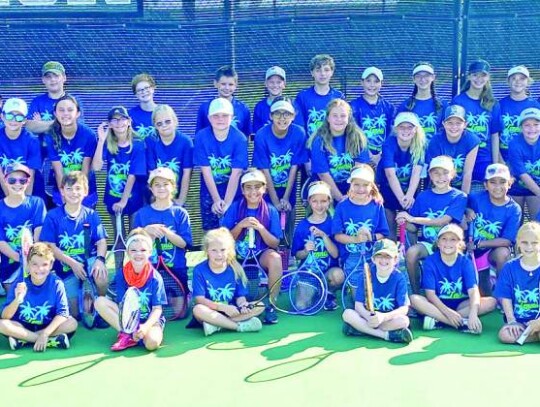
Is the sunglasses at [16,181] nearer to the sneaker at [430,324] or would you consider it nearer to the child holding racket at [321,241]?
the child holding racket at [321,241]

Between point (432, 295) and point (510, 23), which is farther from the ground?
point (510, 23)

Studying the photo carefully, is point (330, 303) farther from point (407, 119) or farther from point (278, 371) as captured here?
point (407, 119)

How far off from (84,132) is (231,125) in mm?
1081

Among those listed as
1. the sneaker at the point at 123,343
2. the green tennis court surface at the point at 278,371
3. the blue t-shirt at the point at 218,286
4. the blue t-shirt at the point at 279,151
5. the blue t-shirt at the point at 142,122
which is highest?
the blue t-shirt at the point at 142,122

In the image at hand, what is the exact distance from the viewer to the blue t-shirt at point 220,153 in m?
6.03

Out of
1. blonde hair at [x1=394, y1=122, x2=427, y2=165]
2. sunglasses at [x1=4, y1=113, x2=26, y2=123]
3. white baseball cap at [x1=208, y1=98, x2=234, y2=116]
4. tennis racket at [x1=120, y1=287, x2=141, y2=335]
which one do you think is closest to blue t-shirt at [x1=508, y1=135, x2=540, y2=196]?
blonde hair at [x1=394, y1=122, x2=427, y2=165]

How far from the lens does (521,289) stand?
5086 mm

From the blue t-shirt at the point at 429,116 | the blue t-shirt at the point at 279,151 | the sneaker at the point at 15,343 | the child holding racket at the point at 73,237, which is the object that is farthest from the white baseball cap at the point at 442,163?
the sneaker at the point at 15,343

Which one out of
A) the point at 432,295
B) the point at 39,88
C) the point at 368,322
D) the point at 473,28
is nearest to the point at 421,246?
the point at 432,295

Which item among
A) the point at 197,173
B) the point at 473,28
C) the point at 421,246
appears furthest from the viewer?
the point at 197,173

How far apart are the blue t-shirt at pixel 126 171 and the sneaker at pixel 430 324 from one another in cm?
226

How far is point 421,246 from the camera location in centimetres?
566

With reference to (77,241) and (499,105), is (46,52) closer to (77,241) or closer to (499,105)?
(77,241)

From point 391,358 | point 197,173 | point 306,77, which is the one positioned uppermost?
point 306,77
